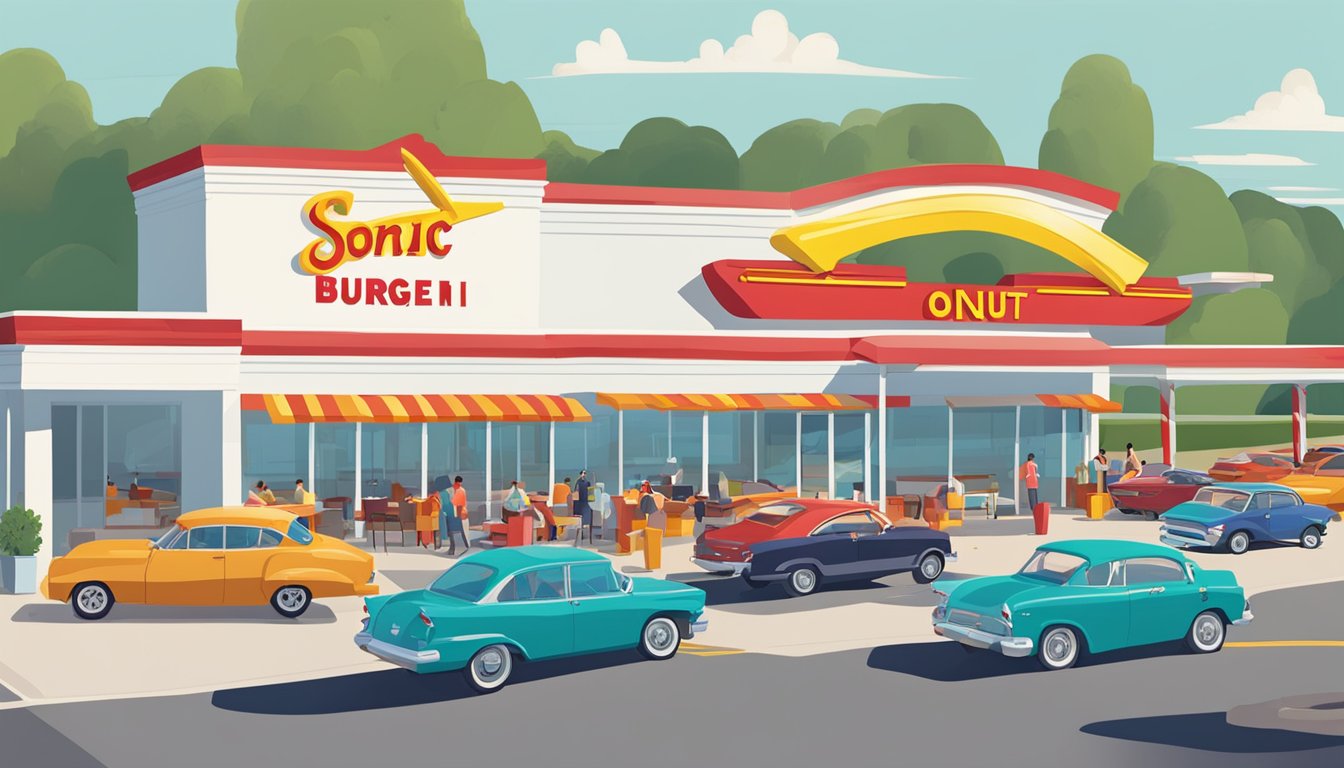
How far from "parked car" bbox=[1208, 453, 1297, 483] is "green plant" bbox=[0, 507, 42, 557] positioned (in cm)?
2747

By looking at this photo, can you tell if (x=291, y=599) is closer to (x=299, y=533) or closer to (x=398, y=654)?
(x=299, y=533)

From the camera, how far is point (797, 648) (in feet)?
62.3

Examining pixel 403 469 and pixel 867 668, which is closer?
pixel 867 668

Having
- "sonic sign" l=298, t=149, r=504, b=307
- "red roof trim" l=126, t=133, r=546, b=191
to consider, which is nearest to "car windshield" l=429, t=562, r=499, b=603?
"red roof trim" l=126, t=133, r=546, b=191

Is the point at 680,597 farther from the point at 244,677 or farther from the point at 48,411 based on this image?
the point at 48,411

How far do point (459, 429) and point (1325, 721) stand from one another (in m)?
21.6

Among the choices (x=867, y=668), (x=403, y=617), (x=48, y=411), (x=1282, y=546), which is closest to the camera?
(x=403, y=617)

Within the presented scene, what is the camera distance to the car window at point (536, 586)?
1678cm

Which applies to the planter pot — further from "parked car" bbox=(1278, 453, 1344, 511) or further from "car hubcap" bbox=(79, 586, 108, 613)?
"parked car" bbox=(1278, 453, 1344, 511)

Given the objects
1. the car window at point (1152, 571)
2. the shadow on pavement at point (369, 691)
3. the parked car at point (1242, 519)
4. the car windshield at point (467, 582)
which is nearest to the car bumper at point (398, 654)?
the shadow on pavement at point (369, 691)

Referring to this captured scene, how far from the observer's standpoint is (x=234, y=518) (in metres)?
21.4

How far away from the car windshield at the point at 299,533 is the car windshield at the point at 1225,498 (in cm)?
1820

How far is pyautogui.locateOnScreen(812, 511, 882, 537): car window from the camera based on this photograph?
24.0m

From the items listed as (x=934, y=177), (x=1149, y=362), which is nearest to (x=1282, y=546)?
(x=1149, y=362)
